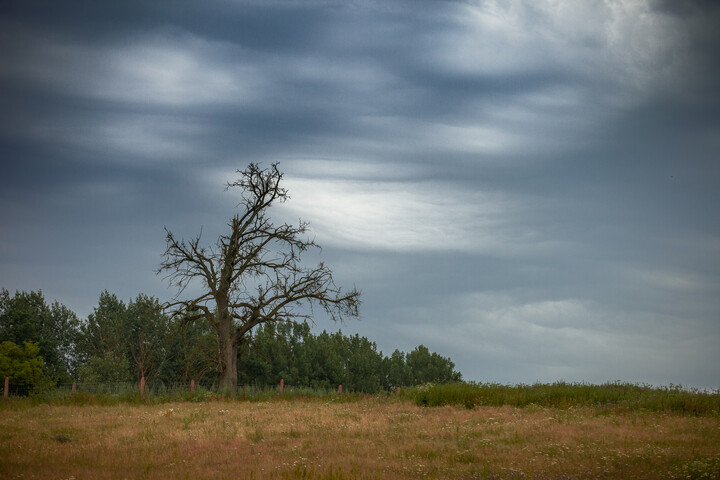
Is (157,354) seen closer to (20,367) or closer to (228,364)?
(20,367)

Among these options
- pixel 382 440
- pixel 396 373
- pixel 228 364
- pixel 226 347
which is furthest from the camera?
pixel 396 373

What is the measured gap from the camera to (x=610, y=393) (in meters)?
29.0

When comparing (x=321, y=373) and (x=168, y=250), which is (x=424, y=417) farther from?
(x=321, y=373)

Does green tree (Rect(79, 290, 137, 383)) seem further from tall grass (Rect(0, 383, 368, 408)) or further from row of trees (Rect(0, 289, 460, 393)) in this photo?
tall grass (Rect(0, 383, 368, 408))

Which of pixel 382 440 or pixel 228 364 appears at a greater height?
pixel 228 364

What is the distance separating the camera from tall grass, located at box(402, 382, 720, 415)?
25781 mm

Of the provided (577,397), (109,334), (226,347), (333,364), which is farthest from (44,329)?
(577,397)

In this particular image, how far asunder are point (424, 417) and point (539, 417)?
4.48 metres

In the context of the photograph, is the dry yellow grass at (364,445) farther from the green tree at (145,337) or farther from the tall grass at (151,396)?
the green tree at (145,337)

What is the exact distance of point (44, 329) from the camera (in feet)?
249

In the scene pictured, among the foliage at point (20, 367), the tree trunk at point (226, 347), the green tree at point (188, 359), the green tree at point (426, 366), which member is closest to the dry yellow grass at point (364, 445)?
the tree trunk at point (226, 347)

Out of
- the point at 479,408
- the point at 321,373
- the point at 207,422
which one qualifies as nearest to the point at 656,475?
the point at 479,408

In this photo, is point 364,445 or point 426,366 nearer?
point 364,445

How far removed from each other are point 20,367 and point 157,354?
57.7 feet
